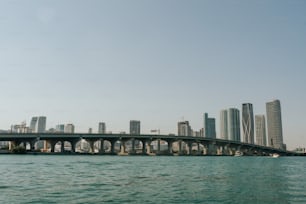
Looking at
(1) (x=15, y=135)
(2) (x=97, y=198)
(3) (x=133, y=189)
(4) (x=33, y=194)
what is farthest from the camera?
(1) (x=15, y=135)

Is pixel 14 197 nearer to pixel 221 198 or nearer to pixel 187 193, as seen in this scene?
pixel 187 193

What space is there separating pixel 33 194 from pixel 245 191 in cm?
2107

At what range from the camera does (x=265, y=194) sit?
104ft

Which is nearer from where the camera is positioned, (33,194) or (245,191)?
(33,194)

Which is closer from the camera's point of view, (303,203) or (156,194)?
(303,203)

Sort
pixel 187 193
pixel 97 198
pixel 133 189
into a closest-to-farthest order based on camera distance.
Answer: pixel 97 198
pixel 187 193
pixel 133 189

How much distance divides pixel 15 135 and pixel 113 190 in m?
185

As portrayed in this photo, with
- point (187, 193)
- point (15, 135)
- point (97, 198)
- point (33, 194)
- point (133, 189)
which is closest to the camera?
point (97, 198)

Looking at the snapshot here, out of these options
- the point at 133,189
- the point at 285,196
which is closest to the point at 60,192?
the point at 133,189

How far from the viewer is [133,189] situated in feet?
111

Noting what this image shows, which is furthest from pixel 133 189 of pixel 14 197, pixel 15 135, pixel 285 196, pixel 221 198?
pixel 15 135

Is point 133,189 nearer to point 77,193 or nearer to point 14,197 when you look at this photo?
point 77,193

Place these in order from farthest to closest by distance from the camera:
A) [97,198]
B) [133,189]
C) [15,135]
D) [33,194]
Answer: [15,135] → [133,189] → [33,194] → [97,198]

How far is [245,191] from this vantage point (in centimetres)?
3362
